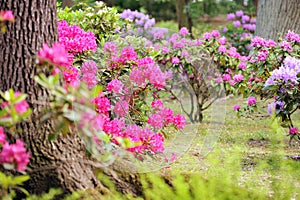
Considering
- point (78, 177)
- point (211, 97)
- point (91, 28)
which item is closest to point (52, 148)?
point (78, 177)

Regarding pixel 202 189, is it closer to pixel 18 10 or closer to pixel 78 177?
pixel 78 177

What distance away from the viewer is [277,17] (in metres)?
7.88

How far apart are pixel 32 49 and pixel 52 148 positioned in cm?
54

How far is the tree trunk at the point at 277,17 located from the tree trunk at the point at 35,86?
16.6 feet

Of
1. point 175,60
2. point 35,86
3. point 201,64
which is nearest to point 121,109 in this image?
point 35,86

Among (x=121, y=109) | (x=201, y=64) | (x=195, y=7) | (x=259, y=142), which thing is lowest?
(x=259, y=142)

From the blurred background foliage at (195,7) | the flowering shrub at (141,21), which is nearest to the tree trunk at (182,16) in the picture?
the blurred background foliage at (195,7)

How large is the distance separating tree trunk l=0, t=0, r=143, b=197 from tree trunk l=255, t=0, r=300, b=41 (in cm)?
507

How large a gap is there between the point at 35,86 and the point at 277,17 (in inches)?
214

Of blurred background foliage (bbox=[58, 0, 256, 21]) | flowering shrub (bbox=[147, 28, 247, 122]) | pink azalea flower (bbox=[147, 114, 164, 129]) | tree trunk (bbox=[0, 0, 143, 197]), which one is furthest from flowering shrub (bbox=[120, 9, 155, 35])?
tree trunk (bbox=[0, 0, 143, 197])

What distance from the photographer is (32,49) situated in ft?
10.1

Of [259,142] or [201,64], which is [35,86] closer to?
[259,142]

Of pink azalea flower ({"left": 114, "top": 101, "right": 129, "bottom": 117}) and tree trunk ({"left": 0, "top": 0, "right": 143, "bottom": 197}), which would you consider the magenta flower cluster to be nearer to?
pink azalea flower ({"left": 114, "top": 101, "right": 129, "bottom": 117})

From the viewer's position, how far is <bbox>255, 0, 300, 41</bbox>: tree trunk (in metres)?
7.63
